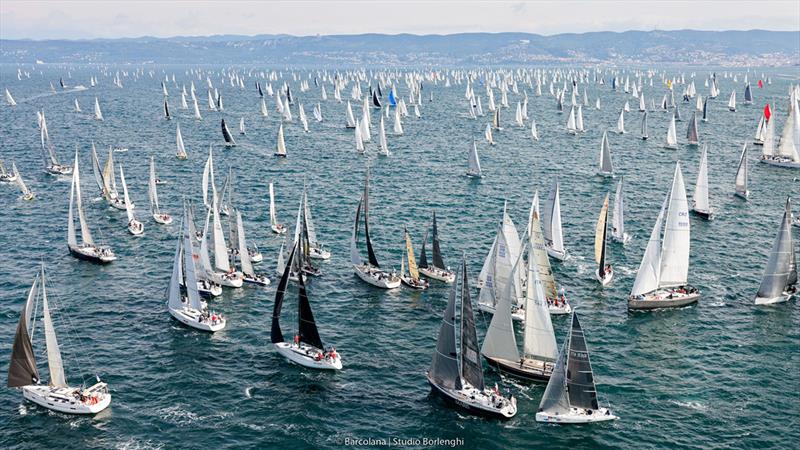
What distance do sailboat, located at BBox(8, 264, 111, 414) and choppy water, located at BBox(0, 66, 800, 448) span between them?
0.98m

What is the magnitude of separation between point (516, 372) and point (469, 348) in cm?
677

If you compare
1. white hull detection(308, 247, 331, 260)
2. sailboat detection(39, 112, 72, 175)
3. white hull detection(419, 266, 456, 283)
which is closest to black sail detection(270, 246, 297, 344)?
white hull detection(419, 266, 456, 283)

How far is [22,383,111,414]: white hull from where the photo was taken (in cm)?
4844

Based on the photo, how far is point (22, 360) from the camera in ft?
164

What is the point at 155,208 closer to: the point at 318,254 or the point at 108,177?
the point at 108,177

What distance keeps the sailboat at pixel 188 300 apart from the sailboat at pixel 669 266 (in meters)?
42.9

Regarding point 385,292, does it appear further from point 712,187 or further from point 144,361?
point 712,187

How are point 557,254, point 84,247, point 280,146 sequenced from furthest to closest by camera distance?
1. point 280,146
2. point 84,247
3. point 557,254


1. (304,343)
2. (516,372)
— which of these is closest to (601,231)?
(516,372)

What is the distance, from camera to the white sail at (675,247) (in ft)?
231

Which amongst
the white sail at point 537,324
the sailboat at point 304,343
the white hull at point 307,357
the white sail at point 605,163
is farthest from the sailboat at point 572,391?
the white sail at point 605,163

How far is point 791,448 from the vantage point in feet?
149

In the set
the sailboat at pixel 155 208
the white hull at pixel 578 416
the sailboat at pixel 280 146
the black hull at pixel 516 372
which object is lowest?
the white hull at pixel 578 416

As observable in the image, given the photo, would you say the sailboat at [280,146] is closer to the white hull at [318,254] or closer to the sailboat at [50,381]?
the white hull at [318,254]
